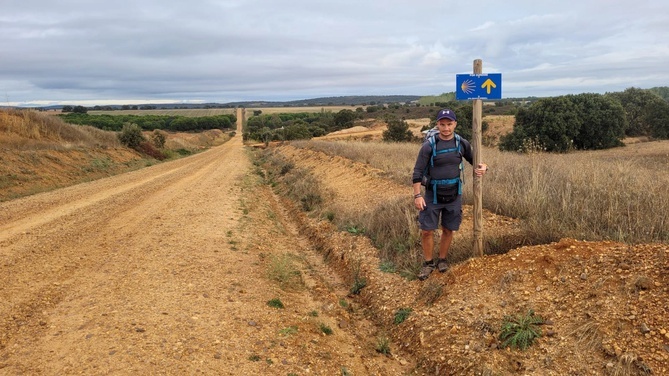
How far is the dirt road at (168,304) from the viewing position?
4227mm

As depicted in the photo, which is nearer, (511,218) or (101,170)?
(511,218)

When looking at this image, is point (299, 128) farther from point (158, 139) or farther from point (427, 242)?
point (427, 242)

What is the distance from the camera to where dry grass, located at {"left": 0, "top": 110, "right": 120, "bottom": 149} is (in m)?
25.3

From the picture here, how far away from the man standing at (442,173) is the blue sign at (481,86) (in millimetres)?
325

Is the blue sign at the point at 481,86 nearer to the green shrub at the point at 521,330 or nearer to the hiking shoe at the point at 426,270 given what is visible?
the hiking shoe at the point at 426,270

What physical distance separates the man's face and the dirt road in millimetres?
2581

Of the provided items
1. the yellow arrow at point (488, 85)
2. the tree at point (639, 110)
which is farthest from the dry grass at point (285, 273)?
the tree at point (639, 110)

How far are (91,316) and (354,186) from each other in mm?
9021

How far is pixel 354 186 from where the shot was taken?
13.2 meters

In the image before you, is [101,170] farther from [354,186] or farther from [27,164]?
[354,186]

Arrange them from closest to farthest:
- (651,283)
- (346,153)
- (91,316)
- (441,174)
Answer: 1. (651,283)
2. (91,316)
3. (441,174)
4. (346,153)

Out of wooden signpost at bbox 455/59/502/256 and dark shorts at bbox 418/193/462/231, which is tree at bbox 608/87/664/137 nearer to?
wooden signpost at bbox 455/59/502/256

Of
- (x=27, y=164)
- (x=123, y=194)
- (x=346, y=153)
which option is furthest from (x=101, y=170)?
(x=346, y=153)

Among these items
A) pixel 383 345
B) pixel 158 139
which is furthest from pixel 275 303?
pixel 158 139
